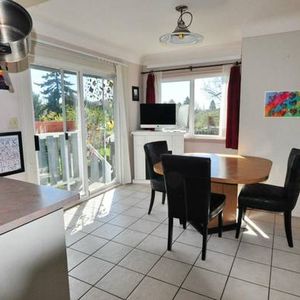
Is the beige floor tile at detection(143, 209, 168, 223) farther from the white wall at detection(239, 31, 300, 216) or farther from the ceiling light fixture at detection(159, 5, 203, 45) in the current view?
the ceiling light fixture at detection(159, 5, 203, 45)

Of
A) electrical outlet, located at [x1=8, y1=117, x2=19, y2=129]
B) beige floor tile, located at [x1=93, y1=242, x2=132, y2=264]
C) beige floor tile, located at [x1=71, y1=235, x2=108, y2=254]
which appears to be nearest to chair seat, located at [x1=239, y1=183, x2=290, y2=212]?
beige floor tile, located at [x1=93, y1=242, x2=132, y2=264]

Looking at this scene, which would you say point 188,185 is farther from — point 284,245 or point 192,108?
point 192,108

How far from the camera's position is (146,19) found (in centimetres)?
290

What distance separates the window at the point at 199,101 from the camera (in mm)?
4281

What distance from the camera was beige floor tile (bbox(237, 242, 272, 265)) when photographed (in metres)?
2.22

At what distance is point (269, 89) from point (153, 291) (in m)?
2.71

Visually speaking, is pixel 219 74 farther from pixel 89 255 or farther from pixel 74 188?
pixel 89 255

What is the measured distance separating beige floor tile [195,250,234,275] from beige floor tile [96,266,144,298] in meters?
0.57

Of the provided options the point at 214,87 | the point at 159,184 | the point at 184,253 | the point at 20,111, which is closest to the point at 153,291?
the point at 184,253

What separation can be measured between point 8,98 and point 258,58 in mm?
3009

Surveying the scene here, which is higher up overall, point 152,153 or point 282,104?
point 282,104

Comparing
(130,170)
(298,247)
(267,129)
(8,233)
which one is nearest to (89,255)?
(8,233)

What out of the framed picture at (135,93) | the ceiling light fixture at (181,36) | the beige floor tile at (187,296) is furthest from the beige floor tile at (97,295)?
the framed picture at (135,93)

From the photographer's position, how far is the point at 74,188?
3725 millimetres
